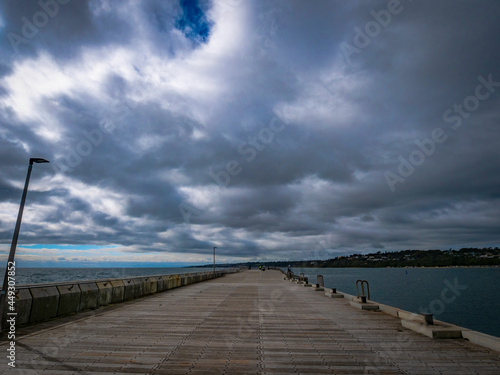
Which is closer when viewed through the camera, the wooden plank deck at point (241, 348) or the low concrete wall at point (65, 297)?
the wooden plank deck at point (241, 348)

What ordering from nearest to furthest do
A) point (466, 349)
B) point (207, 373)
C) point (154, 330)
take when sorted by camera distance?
point (207, 373) < point (466, 349) < point (154, 330)

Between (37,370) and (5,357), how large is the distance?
1396 millimetres

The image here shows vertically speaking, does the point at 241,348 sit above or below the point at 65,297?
below

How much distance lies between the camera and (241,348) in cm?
797

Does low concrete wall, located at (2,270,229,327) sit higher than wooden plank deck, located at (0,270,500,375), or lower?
higher

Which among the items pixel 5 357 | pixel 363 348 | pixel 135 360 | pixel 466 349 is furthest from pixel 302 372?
pixel 5 357

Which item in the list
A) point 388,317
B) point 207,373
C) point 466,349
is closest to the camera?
point 207,373

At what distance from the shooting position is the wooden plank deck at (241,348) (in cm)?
652

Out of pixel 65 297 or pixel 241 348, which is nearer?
pixel 241 348

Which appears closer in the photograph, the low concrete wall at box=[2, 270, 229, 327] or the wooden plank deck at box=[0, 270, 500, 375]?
the wooden plank deck at box=[0, 270, 500, 375]

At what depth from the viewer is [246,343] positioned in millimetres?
8453

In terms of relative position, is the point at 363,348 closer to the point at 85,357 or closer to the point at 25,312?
the point at 85,357

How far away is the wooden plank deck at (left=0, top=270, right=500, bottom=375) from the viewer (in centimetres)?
652

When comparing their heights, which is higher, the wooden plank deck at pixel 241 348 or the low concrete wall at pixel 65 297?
the low concrete wall at pixel 65 297
